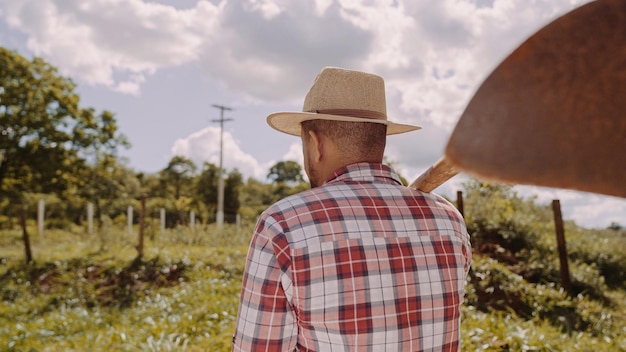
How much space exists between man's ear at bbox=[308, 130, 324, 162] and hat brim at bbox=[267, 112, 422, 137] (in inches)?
2.1

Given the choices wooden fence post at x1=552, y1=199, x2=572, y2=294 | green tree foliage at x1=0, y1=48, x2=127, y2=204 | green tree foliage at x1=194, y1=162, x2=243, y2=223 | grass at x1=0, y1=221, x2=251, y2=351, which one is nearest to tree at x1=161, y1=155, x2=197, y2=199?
green tree foliage at x1=194, y1=162, x2=243, y2=223

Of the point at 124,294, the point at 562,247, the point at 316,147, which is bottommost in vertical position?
the point at 124,294

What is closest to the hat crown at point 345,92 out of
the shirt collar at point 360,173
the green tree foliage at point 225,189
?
the shirt collar at point 360,173

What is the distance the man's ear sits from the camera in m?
1.72

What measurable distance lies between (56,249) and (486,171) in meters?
14.7

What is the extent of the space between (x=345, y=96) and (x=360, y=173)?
0.84 feet

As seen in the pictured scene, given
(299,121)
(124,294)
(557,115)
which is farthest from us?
(124,294)

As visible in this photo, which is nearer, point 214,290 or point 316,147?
point 316,147

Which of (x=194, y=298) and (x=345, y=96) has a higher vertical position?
(x=345, y=96)

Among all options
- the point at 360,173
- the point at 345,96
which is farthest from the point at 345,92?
the point at 360,173

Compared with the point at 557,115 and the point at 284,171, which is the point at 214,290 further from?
the point at 284,171

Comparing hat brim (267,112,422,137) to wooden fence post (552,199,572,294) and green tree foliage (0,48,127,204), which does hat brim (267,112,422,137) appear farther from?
green tree foliage (0,48,127,204)

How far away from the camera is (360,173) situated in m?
1.68

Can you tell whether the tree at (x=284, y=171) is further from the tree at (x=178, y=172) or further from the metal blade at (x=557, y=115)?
the metal blade at (x=557, y=115)
